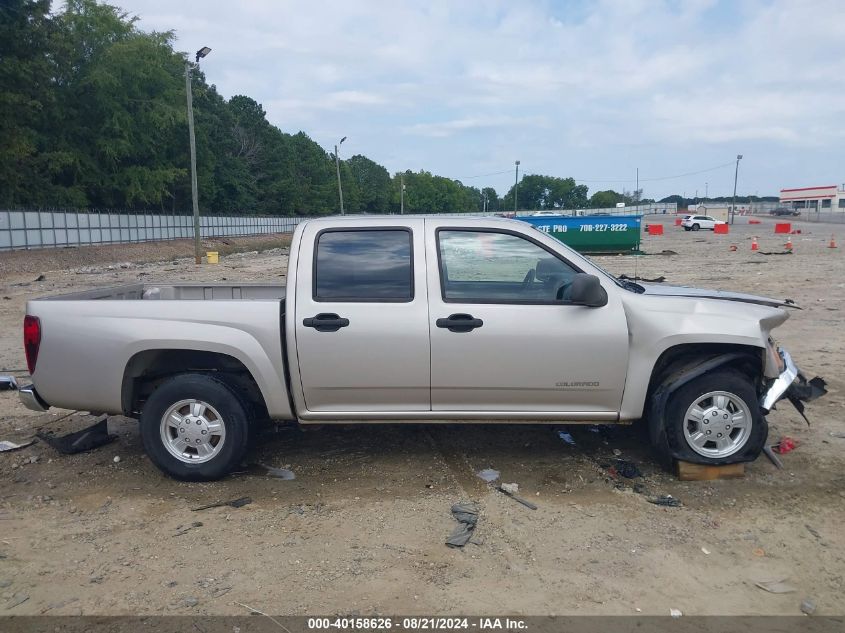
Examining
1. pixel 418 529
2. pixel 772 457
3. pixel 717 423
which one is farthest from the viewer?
pixel 772 457

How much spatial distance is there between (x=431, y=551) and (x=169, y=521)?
173 centimetres

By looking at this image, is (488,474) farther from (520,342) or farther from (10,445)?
(10,445)

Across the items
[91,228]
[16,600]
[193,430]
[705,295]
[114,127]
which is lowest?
[16,600]

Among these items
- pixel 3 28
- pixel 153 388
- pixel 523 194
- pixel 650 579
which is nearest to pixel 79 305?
pixel 153 388

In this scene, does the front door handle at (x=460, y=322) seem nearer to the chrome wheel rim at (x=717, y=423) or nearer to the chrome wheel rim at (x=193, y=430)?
the chrome wheel rim at (x=717, y=423)

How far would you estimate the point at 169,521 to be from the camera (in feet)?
14.3

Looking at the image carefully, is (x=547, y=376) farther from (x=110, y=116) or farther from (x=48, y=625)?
(x=110, y=116)

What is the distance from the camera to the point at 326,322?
4633 mm

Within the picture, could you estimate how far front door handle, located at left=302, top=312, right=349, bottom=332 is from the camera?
15.2 feet

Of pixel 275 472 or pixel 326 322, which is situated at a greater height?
pixel 326 322

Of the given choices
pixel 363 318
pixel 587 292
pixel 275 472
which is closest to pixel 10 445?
pixel 275 472

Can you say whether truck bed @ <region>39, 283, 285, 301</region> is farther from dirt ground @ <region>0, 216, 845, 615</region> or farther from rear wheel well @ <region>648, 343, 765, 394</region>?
rear wheel well @ <region>648, 343, 765, 394</region>

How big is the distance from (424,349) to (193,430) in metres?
1.76

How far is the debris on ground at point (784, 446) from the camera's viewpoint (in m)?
5.33
